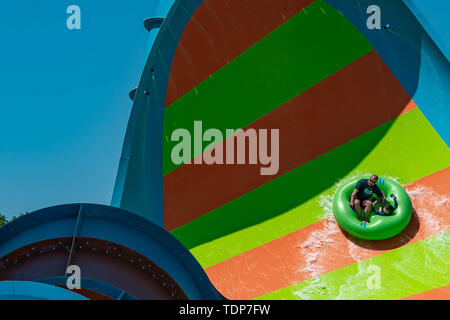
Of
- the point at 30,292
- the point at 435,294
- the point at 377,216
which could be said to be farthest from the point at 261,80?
the point at 30,292

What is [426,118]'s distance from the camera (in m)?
7.73

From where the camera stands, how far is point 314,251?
762 cm

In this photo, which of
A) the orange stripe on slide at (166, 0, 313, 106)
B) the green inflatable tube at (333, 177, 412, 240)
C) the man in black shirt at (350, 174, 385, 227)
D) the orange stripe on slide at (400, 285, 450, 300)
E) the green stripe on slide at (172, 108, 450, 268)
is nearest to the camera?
the orange stripe on slide at (400, 285, 450, 300)

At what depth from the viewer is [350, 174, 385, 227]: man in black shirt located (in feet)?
24.4

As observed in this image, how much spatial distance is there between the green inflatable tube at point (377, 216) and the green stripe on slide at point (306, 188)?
1.27 ft

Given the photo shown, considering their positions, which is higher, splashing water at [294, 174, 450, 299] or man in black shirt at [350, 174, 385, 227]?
man in black shirt at [350, 174, 385, 227]

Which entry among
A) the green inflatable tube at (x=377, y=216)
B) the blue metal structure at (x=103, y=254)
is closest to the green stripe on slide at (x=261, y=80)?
the green inflatable tube at (x=377, y=216)

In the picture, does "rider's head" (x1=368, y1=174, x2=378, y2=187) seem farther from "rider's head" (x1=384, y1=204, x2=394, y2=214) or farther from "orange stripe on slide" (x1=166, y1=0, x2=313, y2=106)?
"orange stripe on slide" (x1=166, y1=0, x2=313, y2=106)

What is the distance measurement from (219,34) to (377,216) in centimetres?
377

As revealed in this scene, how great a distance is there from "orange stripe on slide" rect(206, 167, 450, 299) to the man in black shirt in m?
0.45

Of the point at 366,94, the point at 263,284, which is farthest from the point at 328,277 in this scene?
the point at 366,94

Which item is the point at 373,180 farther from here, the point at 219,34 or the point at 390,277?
the point at 219,34

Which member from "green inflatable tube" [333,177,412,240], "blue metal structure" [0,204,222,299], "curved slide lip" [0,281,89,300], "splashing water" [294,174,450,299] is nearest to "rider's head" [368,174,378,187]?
"green inflatable tube" [333,177,412,240]
